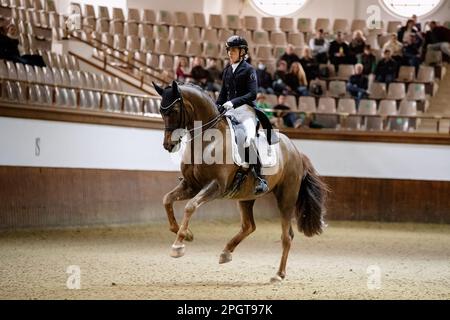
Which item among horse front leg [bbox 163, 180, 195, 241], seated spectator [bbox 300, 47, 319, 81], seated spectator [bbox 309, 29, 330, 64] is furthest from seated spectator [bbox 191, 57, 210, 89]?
horse front leg [bbox 163, 180, 195, 241]

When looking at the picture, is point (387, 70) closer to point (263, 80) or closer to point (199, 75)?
point (263, 80)

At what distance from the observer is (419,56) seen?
19.6 metres

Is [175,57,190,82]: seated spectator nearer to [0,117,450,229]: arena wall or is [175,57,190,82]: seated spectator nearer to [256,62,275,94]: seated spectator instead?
[256,62,275,94]: seated spectator

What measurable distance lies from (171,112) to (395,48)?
41.3 ft

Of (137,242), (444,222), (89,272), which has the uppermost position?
(89,272)

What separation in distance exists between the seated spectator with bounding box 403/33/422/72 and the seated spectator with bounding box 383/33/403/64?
0.13 meters

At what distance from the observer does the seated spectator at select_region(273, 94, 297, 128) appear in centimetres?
1700

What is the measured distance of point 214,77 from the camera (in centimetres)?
1789

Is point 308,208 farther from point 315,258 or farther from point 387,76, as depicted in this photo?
point 387,76

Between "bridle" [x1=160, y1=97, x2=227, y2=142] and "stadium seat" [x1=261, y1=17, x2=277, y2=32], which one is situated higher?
"bridle" [x1=160, y1=97, x2=227, y2=142]

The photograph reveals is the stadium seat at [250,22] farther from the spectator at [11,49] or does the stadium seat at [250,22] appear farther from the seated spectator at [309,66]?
the spectator at [11,49]

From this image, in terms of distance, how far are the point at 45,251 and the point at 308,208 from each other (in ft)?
12.3

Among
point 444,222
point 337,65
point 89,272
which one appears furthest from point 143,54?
point 89,272

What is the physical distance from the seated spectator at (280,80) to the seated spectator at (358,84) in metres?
1.50
